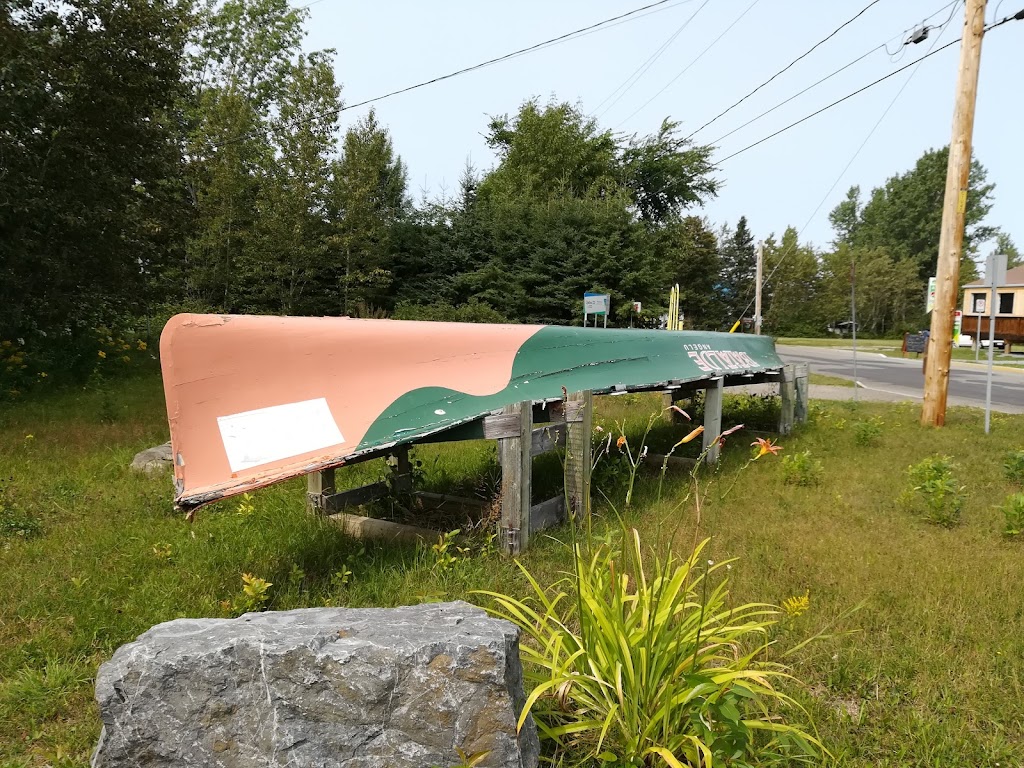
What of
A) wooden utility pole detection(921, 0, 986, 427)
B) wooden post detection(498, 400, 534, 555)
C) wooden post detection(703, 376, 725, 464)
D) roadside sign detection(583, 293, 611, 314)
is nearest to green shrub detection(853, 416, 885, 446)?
wooden utility pole detection(921, 0, 986, 427)

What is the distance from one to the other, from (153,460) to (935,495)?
6385mm

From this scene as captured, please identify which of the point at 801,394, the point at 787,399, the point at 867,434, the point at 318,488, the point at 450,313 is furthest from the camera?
the point at 450,313

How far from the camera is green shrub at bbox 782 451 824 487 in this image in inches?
228

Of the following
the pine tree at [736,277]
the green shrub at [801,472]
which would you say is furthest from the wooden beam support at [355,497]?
the pine tree at [736,277]

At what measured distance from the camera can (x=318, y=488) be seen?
453cm

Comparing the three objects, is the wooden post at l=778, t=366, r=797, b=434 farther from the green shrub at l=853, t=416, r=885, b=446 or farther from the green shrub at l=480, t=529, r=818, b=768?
the green shrub at l=480, t=529, r=818, b=768

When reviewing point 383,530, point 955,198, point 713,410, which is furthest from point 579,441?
point 955,198

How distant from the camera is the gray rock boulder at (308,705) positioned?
1.72 meters

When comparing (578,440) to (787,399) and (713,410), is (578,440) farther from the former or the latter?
(787,399)

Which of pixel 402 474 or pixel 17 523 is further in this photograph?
pixel 402 474

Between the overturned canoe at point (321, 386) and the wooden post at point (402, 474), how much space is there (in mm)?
1104

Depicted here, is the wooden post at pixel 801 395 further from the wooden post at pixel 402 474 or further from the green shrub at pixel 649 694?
the green shrub at pixel 649 694

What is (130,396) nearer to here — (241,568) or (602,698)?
(241,568)

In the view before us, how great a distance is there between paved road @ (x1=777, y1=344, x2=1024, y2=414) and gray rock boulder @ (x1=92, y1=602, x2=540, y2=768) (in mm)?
12375
